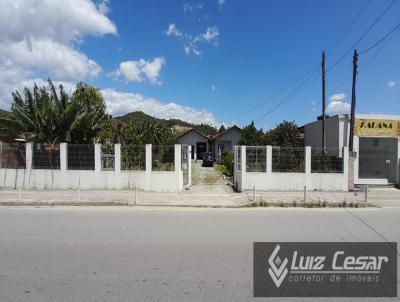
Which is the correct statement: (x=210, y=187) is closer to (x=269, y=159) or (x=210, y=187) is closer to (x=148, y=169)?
(x=269, y=159)

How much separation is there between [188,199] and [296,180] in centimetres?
564

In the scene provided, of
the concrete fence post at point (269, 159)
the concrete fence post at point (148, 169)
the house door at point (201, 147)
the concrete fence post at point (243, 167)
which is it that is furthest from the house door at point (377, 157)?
the house door at point (201, 147)

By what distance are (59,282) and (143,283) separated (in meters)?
1.18

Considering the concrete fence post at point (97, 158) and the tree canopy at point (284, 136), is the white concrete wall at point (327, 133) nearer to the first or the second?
the tree canopy at point (284, 136)

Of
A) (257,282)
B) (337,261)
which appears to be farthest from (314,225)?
(257,282)

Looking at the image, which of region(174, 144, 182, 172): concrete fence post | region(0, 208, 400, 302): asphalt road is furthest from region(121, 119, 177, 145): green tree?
region(0, 208, 400, 302): asphalt road

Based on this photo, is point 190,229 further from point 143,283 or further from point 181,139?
point 181,139

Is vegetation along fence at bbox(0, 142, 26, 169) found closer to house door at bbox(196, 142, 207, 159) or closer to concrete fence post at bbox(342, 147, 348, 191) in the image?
concrete fence post at bbox(342, 147, 348, 191)

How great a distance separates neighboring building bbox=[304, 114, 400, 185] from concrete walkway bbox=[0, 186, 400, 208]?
299cm

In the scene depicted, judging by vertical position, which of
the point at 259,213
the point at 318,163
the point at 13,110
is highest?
the point at 13,110

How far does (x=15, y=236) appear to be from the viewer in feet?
23.4

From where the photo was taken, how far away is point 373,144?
18.3 meters

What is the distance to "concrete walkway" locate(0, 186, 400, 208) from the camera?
12156 millimetres

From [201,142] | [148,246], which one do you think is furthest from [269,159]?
[201,142]
